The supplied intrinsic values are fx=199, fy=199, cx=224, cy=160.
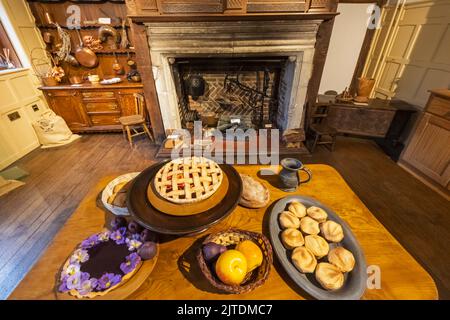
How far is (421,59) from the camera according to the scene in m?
2.48

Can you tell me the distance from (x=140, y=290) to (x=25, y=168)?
2820 mm

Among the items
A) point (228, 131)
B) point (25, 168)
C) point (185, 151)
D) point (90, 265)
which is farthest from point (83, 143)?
point (90, 265)

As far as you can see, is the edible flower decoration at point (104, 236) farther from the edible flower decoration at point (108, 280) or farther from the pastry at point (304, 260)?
the pastry at point (304, 260)

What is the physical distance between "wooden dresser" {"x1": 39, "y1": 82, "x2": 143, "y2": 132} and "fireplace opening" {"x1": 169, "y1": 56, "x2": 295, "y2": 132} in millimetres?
709

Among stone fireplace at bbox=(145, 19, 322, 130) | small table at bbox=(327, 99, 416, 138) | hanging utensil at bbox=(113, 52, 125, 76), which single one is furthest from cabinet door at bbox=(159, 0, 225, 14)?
small table at bbox=(327, 99, 416, 138)

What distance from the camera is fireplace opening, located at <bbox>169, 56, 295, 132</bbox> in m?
2.74

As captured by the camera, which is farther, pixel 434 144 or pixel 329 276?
pixel 434 144

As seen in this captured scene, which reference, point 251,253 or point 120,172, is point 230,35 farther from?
point 251,253

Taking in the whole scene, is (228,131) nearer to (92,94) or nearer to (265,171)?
(265,171)

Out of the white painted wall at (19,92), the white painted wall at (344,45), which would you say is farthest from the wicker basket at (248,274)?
the white painted wall at (344,45)

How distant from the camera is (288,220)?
841mm

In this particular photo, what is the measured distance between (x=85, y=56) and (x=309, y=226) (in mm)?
3809

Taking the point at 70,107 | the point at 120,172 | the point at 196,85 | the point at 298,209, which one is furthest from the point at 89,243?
the point at 70,107

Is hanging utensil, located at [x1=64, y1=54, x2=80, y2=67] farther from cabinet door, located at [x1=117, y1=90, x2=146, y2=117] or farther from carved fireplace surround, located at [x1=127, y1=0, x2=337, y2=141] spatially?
carved fireplace surround, located at [x1=127, y1=0, x2=337, y2=141]
